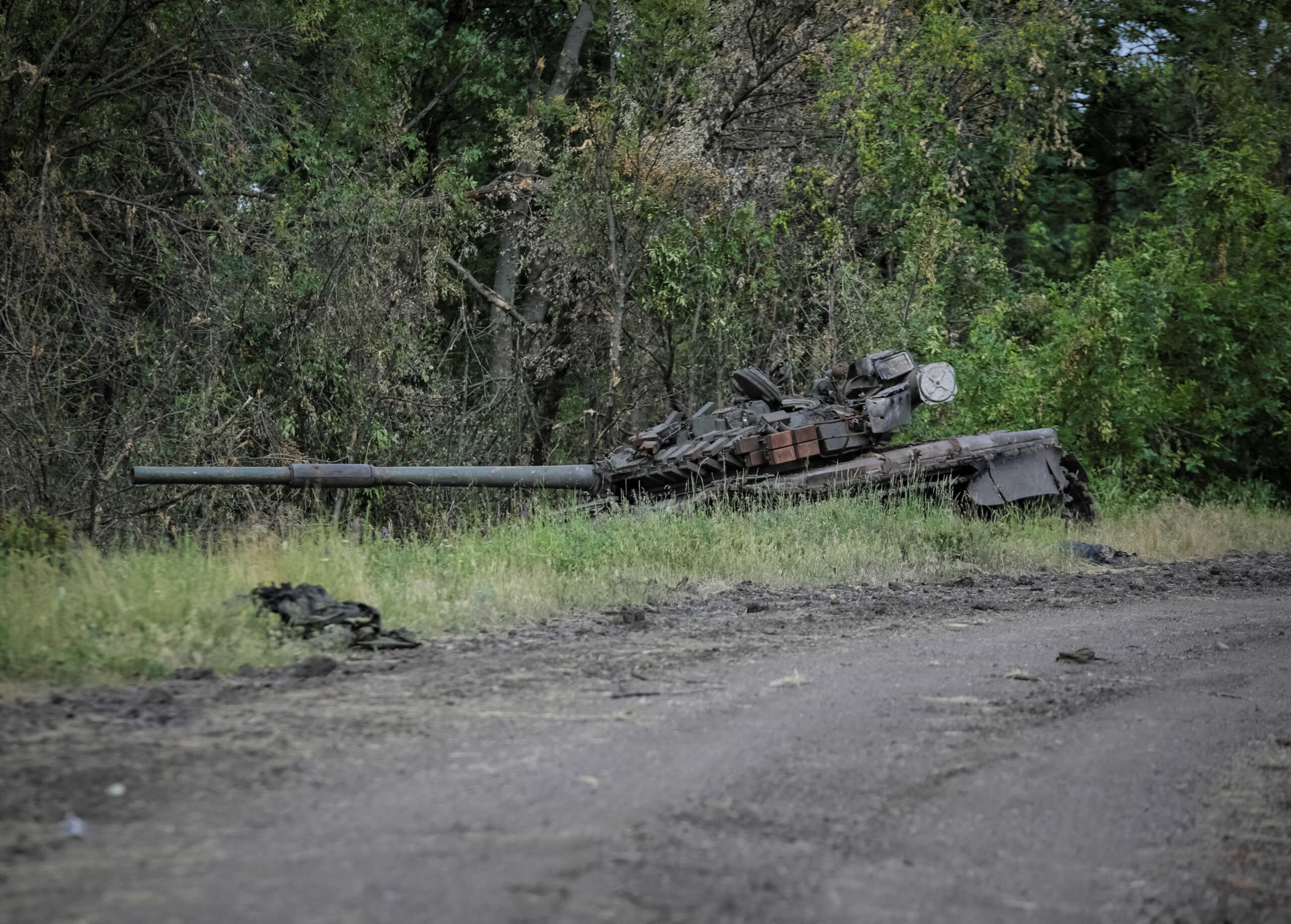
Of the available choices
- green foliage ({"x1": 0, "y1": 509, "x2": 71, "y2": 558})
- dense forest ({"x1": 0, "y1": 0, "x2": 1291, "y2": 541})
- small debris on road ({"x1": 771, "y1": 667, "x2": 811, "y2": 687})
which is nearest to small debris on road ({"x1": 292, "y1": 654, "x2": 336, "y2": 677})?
small debris on road ({"x1": 771, "y1": 667, "x2": 811, "y2": 687})

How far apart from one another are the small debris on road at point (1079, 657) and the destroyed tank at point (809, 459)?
19.4 feet

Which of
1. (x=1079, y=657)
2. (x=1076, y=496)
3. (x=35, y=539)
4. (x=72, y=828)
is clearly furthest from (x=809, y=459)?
(x=72, y=828)

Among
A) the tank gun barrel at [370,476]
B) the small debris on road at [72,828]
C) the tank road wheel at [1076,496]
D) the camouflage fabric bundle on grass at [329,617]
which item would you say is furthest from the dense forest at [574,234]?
the small debris on road at [72,828]

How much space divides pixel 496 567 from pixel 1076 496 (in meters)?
8.78

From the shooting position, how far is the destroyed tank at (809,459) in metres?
13.8

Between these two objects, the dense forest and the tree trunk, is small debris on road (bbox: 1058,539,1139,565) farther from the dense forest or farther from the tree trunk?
the tree trunk

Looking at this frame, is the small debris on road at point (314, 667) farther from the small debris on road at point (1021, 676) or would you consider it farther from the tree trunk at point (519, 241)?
the tree trunk at point (519, 241)

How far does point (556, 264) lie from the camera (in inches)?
832

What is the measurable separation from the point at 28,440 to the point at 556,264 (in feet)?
33.1

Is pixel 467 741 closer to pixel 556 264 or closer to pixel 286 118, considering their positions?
pixel 286 118

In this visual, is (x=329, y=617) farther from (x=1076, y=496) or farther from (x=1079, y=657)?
(x=1076, y=496)

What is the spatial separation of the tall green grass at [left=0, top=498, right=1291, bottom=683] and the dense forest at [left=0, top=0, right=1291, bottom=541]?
2.62 m

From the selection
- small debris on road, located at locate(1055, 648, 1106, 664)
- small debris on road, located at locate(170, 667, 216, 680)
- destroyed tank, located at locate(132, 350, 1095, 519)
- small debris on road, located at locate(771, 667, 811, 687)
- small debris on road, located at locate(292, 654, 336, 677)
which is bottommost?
small debris on road, located at locate(1055, 648, 1106, 664)

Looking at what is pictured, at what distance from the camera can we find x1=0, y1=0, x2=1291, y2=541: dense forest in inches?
605
